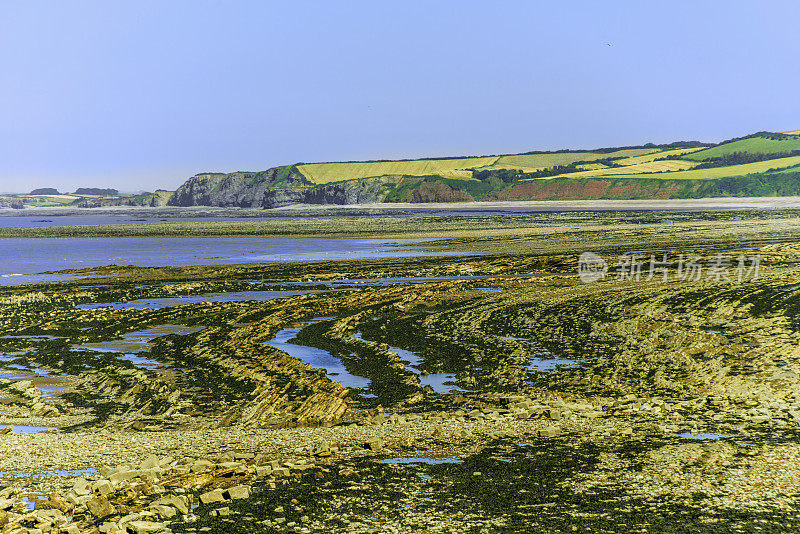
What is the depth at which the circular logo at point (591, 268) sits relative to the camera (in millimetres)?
37931

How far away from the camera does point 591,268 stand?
Answer: 1656 inches

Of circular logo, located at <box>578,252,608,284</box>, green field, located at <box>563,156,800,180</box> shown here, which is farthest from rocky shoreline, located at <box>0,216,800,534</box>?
green field, located at <box>563,156,800,180</box>

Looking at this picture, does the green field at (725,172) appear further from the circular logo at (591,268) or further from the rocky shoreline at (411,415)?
the rocky shoreline at (411,415)

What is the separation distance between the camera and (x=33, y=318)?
29422mm

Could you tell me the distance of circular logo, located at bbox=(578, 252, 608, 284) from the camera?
124ft

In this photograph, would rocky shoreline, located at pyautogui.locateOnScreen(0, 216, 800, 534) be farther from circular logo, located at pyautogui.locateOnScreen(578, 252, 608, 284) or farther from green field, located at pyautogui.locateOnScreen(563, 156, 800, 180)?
green field, located at pyautogui.locateOnScreen(563, 156, 800, 180)

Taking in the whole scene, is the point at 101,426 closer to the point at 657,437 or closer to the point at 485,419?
the point at 485,419

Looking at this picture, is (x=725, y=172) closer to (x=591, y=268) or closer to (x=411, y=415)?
(x=591, y=268)

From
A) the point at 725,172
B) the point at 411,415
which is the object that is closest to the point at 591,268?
the point at 411,415

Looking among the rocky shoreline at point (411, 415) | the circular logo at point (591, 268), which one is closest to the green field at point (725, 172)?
the circular logo at point (591, 268)

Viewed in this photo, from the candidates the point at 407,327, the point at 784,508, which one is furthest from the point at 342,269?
the point at 784,508

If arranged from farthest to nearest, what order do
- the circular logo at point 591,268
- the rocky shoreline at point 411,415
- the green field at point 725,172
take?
the green field at point 725,172
the circular logo at point 591,268
the rocky shoreline at point 411,415

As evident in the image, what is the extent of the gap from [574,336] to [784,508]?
13635 millimetres

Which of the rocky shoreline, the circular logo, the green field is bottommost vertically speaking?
the rocky shoreline
